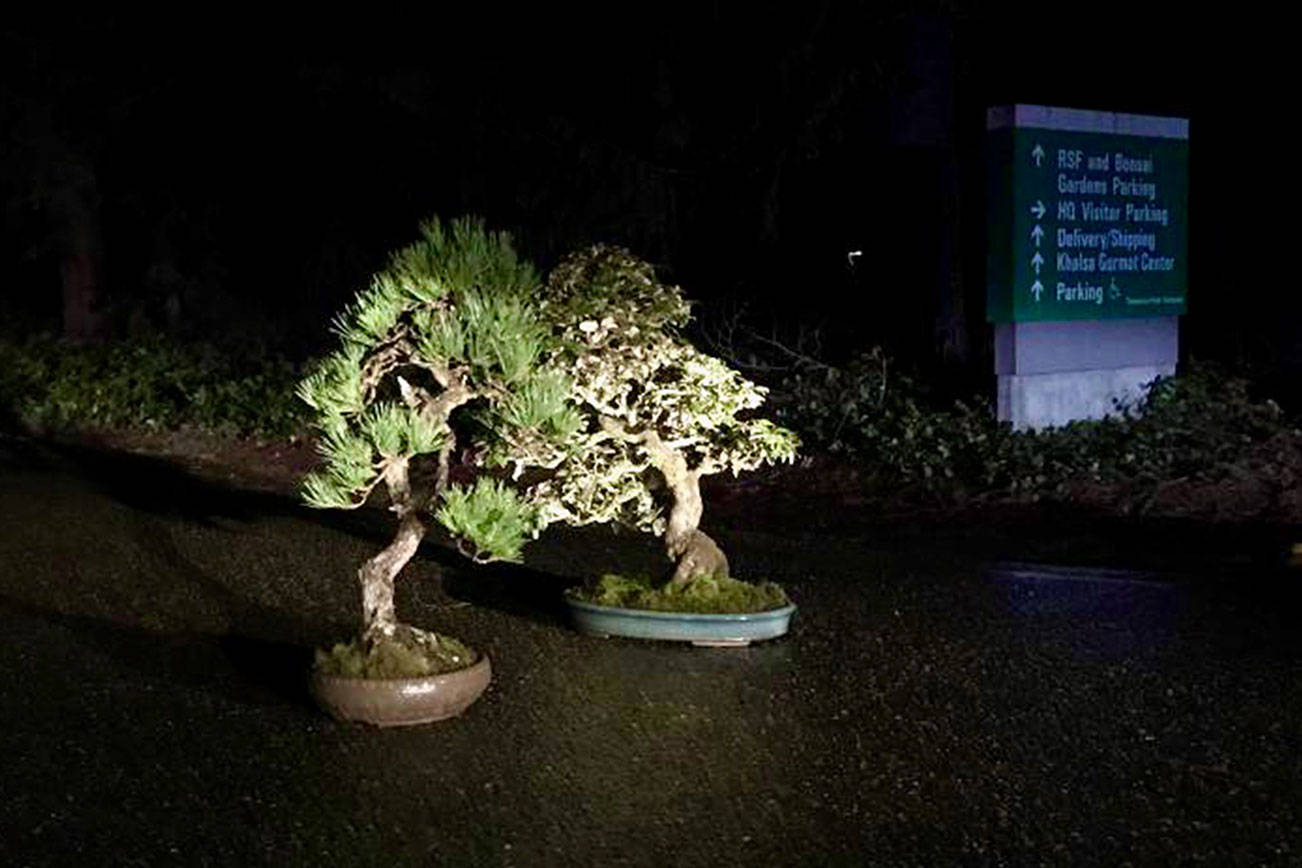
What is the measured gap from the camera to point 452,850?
209 inches

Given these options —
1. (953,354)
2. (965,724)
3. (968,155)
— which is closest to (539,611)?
(965,724)

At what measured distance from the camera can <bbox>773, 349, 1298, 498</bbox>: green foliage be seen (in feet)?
41.5

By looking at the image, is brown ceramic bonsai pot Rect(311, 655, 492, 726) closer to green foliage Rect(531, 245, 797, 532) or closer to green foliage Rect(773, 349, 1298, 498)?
green foliage Rect(531, 245, 797, 532)

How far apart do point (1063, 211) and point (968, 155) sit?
4.91 m

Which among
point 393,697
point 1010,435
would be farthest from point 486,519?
point 1010,435

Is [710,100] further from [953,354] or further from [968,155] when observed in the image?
[953,354]

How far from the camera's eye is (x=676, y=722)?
22.1ft

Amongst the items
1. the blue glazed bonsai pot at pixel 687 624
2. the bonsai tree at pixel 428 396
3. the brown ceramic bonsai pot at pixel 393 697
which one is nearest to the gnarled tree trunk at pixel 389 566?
the bonsai tree at pixel 428 396

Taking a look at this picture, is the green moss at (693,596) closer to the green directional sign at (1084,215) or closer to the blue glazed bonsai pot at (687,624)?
the blue glazed bonsai pot at (687,624)

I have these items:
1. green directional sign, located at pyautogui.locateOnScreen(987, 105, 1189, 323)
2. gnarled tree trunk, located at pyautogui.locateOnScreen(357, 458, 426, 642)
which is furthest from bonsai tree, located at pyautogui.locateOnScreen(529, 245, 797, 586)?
green directional sign, located at pyautogui.locateOnScreen(987, 105, 1189, 323)

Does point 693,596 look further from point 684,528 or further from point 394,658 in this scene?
point 394,658

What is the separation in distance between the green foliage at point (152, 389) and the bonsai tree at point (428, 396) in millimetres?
9462

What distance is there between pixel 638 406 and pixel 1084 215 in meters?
7.13

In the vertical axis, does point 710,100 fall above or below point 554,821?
above
